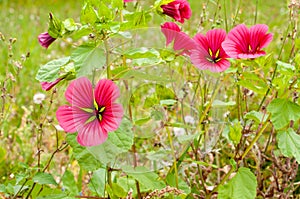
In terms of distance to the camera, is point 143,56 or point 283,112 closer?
point 143,56

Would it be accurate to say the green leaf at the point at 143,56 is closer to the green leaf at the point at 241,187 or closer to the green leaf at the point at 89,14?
the green leaf at the point at 89,14

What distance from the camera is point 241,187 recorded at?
3.90ft

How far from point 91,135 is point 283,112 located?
40 cm

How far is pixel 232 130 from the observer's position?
118 cm

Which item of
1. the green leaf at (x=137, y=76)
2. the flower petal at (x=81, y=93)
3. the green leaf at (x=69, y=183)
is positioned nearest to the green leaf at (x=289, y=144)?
the green leaf at (x=137, y=76)

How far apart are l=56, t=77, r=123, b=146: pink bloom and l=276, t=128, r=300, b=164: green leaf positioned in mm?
379

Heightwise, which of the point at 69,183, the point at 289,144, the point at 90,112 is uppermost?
the point at 90,112

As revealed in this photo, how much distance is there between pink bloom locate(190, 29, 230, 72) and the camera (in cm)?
109

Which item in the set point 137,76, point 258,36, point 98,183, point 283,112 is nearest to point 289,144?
point 283,112

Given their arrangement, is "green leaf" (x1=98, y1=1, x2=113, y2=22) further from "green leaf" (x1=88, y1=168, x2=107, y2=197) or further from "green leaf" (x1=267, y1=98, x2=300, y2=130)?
"green leaf" (x1=88, y1=168, x2=107, y2=197)

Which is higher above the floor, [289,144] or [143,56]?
[143,56]

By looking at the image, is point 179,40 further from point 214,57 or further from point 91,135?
point 91,135

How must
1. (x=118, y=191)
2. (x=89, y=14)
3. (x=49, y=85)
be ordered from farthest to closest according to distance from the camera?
(x=118, y=191)
(x=49, y=85)
(x=89, y=14)

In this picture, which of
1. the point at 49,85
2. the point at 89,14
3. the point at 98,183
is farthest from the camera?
the point at 98,183
